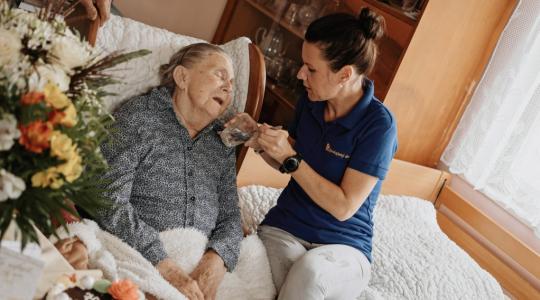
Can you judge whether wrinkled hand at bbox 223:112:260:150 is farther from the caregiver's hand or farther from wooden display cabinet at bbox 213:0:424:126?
wooden display cabinet at bbox 213:0:424:126

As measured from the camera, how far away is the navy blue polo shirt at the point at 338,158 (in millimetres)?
1896

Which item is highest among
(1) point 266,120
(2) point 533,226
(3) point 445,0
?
(3) point 445,0

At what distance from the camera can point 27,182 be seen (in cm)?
103

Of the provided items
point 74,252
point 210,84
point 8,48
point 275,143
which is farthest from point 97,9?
point 8,48

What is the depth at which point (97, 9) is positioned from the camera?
186cm

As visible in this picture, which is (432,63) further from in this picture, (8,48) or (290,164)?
(8,48)

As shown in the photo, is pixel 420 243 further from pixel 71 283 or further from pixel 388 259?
pixel 71 283

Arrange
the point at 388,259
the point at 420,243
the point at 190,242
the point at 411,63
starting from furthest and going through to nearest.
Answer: the point at 411,63, the point at 420,243, the point at 388,259, the point at 190,242

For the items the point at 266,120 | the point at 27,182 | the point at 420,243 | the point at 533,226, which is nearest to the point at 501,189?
the point at 533,226

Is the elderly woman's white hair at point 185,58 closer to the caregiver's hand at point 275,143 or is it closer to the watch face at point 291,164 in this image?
the caregiver's hand at point 275,143

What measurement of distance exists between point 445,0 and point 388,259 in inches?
43.6

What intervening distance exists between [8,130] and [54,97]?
0.08 m

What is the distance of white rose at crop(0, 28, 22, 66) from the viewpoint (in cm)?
102

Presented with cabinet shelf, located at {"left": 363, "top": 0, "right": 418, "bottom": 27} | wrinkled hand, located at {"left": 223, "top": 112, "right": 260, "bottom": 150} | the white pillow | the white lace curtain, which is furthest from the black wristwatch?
the white lace curtain
